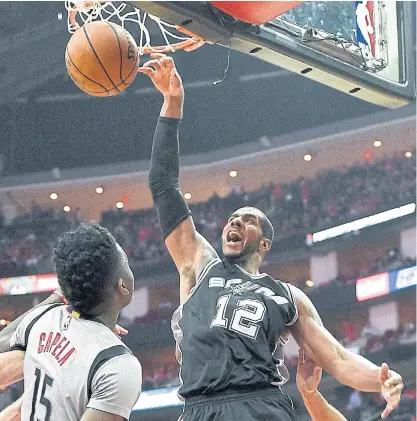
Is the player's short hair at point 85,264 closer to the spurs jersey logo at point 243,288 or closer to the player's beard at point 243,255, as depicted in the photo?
the spurs jersey logo at point 243,288

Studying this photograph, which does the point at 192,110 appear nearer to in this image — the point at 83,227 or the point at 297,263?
the point at 297,263

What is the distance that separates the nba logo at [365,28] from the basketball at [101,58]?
147 centimetres

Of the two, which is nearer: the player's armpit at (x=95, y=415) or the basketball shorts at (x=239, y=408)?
the player's armpit at (x=95, y=415)

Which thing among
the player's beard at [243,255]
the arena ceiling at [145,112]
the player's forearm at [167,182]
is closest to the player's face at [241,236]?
the player's beard at [243,255]

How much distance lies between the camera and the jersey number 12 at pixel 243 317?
3.74 metres

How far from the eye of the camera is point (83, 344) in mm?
2344

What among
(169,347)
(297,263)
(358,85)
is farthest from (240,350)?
(297,263)

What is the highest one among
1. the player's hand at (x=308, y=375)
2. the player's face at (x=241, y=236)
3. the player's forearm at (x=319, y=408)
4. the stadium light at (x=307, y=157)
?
the player's face at (x=241, y=236)

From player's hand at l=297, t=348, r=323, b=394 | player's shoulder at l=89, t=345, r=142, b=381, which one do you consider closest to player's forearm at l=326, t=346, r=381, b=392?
player's hand at l=297, t=348, r=323, b=394

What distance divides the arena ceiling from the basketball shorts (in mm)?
14191

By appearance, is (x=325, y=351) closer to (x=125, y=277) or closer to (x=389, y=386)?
(x=389, y=386)

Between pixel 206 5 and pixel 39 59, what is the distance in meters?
13.3

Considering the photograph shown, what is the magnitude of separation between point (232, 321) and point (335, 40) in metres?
1.91

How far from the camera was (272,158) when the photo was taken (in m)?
19.7
